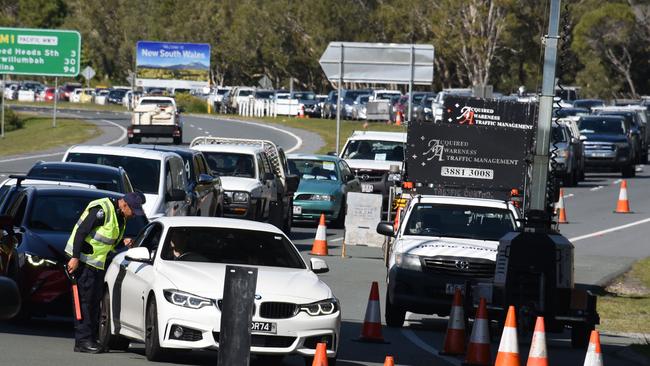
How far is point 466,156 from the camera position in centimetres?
2556

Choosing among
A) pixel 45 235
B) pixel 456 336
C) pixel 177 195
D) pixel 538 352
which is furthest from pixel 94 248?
pixel 177 195

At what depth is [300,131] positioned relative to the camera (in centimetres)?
7250

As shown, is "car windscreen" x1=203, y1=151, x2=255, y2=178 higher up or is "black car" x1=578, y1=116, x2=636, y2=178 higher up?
"car windscreen" x1=203, y1=151, x2=255, y2=178

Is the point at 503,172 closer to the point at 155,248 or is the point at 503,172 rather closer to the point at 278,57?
the point at 155,248

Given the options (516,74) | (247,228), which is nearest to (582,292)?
(247,228)

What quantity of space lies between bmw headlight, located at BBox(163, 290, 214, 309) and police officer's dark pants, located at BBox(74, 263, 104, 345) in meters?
1.30

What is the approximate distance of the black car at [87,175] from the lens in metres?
19.1

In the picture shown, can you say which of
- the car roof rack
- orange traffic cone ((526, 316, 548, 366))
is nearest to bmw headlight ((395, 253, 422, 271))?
orange traffic cone ((526, 316, 548, 366))

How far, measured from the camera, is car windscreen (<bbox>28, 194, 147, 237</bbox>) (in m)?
15.6

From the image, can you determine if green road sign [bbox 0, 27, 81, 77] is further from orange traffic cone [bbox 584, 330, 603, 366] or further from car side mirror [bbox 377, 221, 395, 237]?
orange traffic cone [bbox 584, 330, 603, 366]

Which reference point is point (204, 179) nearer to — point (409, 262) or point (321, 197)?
point (409, 262)

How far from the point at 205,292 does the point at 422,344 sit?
3.88 m

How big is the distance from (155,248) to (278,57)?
3972 inches

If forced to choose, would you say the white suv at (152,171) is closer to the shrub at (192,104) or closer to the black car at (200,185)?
the black car at (200,185)
